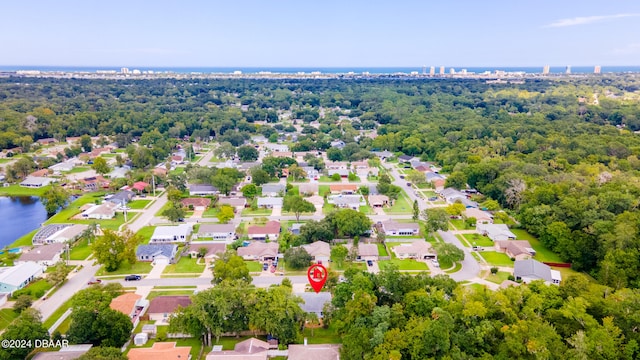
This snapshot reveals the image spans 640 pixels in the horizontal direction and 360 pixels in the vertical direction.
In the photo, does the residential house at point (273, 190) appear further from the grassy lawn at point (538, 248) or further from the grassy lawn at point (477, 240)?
the grassy lawn at point (538, 248)

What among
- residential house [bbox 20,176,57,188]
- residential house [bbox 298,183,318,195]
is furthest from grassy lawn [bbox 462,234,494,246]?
residential house [bbox 20,176,57,188]

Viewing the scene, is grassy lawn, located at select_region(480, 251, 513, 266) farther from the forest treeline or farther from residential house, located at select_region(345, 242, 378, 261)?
residential house, located at select_region(345, 242, 378, 261)

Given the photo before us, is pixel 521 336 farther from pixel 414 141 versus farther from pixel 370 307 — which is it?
pixel 414 141

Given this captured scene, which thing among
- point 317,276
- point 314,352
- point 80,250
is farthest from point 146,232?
point 314,352

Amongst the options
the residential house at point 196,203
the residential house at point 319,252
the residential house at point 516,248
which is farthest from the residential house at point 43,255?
the residential house at point 516,248

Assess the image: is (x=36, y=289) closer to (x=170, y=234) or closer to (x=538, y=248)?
(x=170, y=234)

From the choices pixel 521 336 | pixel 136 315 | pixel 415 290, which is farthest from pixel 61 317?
pixel 521 336
